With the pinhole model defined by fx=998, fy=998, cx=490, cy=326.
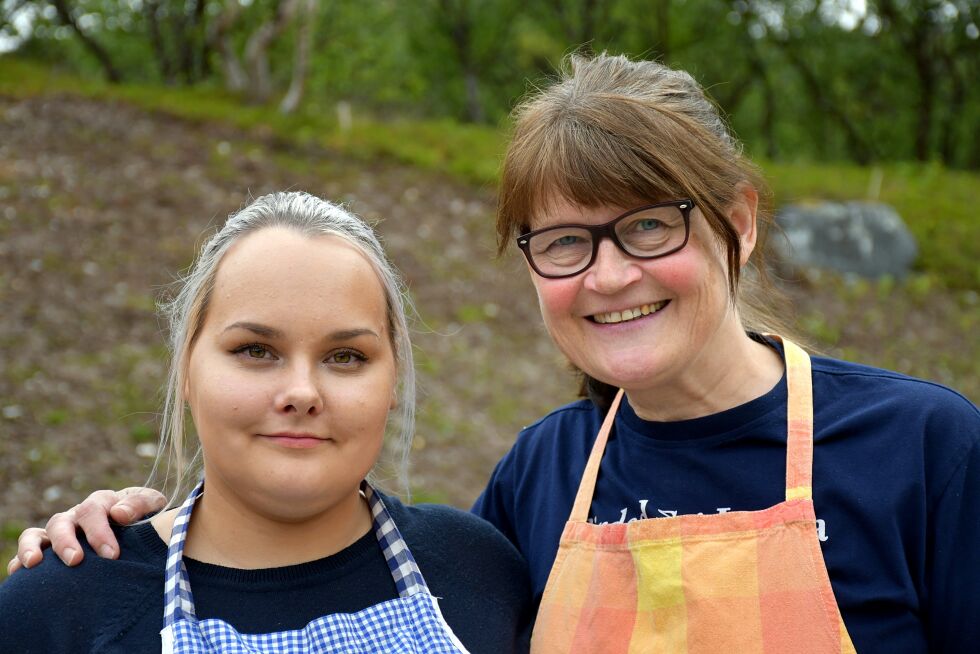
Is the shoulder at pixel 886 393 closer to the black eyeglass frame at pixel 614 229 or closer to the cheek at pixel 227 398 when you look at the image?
the black eyeglass frame at pixel 614 229

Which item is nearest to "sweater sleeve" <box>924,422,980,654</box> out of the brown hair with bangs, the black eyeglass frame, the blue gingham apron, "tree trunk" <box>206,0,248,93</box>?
the brown hair with bangs

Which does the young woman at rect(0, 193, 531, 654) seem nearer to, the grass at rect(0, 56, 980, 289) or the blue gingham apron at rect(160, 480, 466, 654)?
the blue gingham apron at rect(160, 480, 466, 654)

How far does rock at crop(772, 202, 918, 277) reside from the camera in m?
10.6

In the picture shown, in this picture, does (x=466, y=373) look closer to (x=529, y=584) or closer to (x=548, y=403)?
(x=548, y=403)

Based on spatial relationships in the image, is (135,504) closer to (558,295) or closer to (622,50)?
(558,295)

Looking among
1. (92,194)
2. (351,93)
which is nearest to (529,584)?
(92,194)

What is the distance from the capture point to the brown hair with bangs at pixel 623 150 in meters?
1.97

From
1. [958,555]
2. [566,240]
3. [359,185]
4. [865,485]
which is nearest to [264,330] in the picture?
[566,240]

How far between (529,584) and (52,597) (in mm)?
1008

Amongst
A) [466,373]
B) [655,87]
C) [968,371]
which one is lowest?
[968,371]

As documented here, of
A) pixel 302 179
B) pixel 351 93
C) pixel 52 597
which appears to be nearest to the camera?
pixel 52 597

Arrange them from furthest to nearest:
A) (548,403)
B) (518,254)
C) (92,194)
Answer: (92,194), (548,403), (518,254)

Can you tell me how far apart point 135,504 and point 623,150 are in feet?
3.85

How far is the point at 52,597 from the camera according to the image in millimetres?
1722
